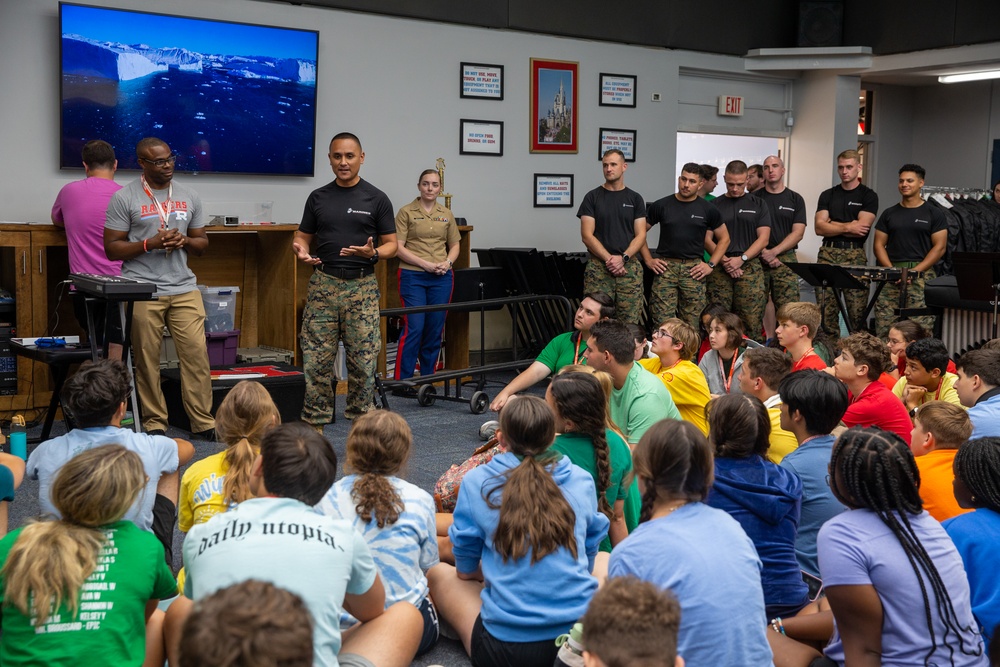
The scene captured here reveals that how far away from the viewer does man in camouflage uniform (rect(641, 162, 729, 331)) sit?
314 inches

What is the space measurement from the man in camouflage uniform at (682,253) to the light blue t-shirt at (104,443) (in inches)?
207

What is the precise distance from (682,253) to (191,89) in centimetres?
375

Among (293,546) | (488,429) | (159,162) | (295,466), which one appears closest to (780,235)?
(488,429)

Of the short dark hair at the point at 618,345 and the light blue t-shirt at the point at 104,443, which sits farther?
the short dark hair at the point at 618,345

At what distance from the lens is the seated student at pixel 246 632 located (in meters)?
1.37

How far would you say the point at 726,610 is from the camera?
225 cm

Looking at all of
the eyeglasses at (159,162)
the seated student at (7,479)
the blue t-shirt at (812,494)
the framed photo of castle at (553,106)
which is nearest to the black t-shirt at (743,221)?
the framed photo of castle at (553,106)

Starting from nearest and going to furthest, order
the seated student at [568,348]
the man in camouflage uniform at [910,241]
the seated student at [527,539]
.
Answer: the seated student at [527,539] → the seated student at [568,348] → the man in camouflage uniform at [910,241]

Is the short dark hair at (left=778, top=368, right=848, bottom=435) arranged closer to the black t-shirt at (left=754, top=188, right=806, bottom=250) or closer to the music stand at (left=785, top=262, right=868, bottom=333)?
the music stand at (left=785, top=262, right=868, bottom=333)

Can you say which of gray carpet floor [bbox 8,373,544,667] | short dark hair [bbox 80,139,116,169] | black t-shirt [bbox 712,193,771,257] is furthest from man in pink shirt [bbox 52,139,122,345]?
black t-shirt [bbox 712,193,771,257]

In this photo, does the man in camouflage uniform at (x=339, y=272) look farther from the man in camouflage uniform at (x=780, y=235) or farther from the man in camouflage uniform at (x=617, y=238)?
the man in camouflage uniform at (x=780, y=235)

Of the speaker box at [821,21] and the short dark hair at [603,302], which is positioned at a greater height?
the speaker box at [821,21]

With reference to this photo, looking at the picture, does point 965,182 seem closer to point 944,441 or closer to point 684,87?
point 684,87

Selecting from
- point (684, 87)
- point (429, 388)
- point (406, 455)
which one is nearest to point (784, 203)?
point (684, 87)
